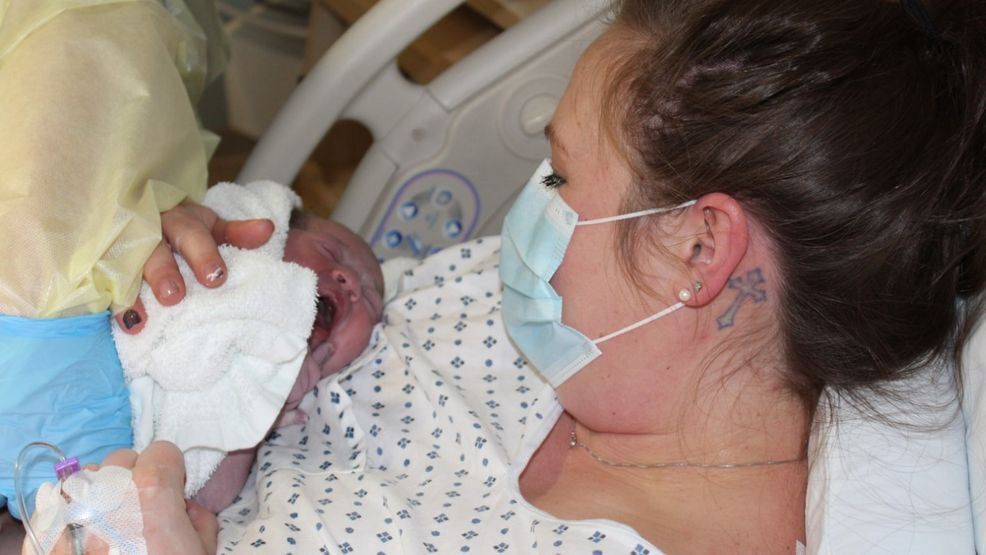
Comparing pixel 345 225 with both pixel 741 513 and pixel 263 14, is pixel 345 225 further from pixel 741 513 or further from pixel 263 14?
pixel 263 14

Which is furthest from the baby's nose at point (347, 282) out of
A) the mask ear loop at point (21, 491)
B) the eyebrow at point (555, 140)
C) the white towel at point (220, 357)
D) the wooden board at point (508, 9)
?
the wooden board at point (508, 9)

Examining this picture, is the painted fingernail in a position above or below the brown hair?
below

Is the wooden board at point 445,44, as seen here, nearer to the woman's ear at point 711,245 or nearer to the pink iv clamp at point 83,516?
the woman's ear at point 711,245

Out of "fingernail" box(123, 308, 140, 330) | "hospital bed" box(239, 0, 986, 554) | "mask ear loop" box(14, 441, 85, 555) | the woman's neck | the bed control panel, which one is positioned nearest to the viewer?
"mask ear loop" box(14, 441, 85, 555)

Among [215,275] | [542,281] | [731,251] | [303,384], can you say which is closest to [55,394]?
[215,275]

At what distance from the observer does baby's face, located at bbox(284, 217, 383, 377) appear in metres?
1.77

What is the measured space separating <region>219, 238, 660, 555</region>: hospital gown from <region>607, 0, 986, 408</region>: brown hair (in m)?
0.42

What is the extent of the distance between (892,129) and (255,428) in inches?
37.8

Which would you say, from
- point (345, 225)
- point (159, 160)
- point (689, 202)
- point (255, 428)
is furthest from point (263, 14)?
point (689, 202)

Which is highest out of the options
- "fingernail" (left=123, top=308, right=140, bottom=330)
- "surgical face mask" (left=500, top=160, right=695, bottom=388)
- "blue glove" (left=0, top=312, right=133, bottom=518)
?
"surgical face mask" (left=500, top=160, right=695, bottom=388)

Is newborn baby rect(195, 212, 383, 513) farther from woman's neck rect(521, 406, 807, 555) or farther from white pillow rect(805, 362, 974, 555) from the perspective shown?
white pillow rect(805, 362, 974, 555)

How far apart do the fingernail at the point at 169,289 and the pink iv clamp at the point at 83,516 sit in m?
0.30

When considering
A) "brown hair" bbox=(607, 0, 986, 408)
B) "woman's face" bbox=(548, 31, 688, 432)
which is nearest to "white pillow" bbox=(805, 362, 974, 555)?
"brown hair" bbox=(607, 0, 986, 408)

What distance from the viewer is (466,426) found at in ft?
5.23
